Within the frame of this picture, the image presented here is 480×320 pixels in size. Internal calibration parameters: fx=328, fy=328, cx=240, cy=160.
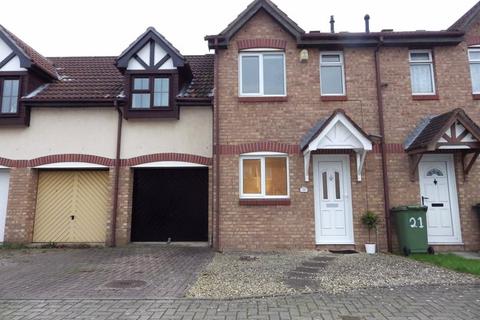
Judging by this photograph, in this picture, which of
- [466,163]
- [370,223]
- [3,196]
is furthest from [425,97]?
[3,196]

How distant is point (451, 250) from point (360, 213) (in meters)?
2.64

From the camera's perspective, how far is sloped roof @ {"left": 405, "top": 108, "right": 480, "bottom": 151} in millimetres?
8336

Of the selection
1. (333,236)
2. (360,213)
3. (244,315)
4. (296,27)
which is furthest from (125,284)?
(296,27)

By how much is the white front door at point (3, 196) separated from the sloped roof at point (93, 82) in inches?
105

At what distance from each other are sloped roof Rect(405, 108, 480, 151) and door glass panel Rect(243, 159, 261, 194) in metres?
A: 4.33

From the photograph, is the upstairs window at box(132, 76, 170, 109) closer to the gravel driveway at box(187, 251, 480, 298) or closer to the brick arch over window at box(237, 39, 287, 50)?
the brick arch over window at box(237, 39, 287, 50)

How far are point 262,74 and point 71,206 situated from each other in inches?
299

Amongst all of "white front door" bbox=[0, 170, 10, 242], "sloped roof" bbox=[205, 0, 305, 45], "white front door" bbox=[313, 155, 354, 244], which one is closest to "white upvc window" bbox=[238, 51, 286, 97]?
"sloped roof" bbox=[205, 0, 305, 45]

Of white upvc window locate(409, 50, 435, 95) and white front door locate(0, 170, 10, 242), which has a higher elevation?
white upvc window locate(409, 50, 435, 95)

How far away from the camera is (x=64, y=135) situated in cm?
1083

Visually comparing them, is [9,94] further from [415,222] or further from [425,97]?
[425,97]

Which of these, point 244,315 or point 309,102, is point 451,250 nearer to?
point 309,102

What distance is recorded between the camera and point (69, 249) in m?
10.1

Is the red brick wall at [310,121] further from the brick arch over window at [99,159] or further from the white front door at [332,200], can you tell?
the brick arch over window at [99,159]
